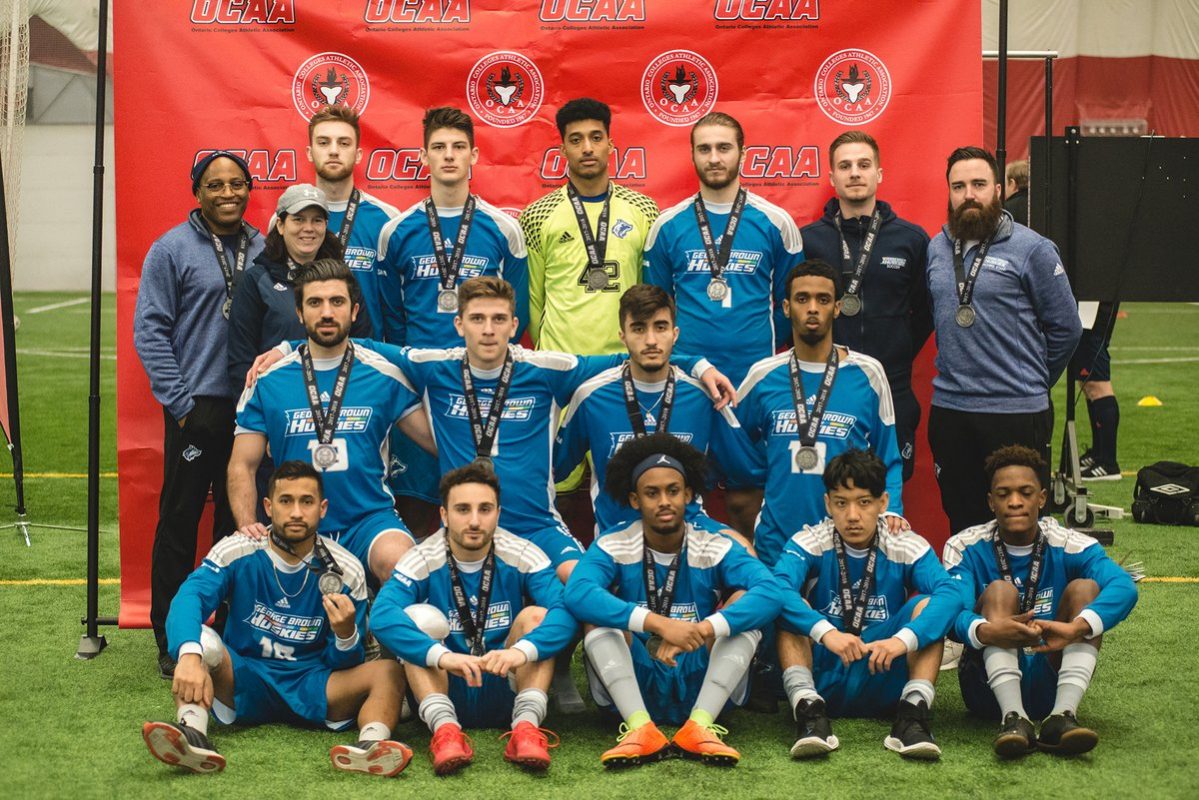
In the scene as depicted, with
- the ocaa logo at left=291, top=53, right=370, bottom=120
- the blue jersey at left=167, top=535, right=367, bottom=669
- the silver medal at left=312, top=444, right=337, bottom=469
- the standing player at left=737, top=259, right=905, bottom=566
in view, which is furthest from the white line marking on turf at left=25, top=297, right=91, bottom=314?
the standing player at left=737, top=259, right=905, bottom=566

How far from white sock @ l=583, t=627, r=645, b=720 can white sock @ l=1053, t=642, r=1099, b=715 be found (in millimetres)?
1440

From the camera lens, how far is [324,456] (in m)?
5.26

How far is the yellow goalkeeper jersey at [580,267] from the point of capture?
19.4 feet

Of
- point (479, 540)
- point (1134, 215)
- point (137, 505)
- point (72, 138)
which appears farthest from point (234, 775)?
point (72, 138)

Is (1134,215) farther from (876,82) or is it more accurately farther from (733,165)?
(733,165)

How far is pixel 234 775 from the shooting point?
14.5ft

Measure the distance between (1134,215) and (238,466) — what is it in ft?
17.3

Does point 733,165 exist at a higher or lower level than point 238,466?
higher

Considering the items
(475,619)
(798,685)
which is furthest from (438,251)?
(798,685)

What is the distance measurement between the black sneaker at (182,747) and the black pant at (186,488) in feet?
4.73

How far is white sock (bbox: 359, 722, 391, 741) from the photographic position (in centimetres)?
457

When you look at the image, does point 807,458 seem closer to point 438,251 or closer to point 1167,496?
point 438,251

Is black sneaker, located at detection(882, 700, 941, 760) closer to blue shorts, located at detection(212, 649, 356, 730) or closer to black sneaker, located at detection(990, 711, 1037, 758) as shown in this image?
black sneaker, located at detection(990, 711, 1037, 758)

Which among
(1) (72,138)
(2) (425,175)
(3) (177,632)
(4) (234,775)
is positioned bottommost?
(4) (234,775)
